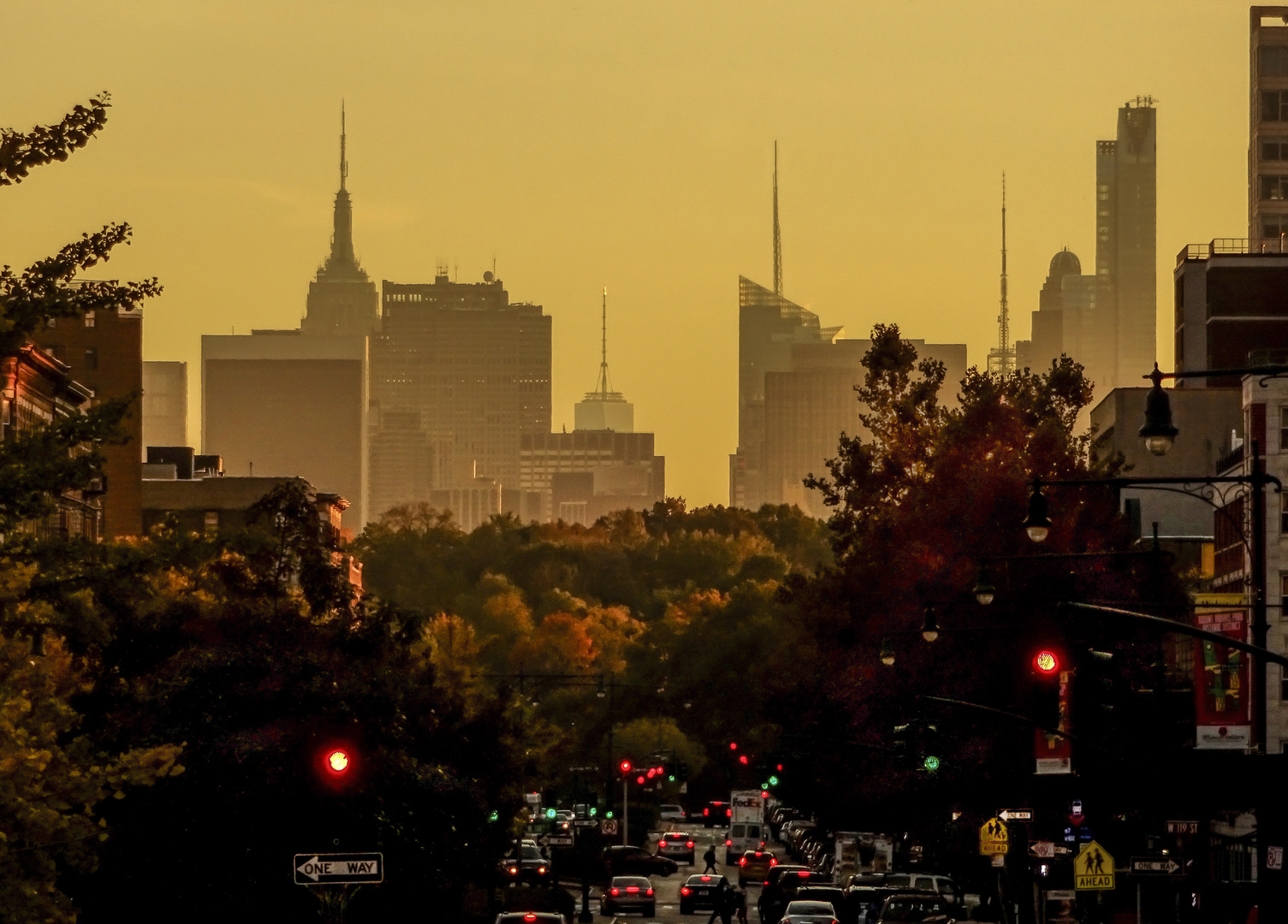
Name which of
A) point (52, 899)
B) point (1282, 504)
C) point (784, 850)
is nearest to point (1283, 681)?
point (1282, 504)

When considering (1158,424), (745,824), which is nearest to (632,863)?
(745,824)

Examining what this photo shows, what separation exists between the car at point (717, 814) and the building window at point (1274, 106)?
53.3 m

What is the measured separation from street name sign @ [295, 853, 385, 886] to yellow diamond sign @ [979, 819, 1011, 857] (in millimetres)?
25372

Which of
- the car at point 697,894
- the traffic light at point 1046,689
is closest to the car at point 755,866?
the car at point 697,894

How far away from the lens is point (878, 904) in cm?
6962

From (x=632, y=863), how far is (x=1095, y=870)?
58.2 meters

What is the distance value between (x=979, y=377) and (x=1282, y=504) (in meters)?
22.4

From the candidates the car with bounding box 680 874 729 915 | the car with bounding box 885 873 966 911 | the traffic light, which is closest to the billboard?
the traffic light

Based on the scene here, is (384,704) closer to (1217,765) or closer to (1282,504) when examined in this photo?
(1217,765)

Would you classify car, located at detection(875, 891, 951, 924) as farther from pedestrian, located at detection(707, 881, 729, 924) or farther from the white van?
the white van

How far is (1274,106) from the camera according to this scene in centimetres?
17150

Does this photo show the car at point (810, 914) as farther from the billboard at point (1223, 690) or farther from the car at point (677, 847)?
the car at point (677, 847)

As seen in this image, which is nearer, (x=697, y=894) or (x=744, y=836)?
(x=697, y=894)

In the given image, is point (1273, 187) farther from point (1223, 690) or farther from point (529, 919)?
point (529, 919)
